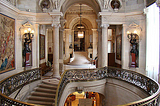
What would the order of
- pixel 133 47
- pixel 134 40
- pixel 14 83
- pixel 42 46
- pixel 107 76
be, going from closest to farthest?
pixel 14 83 → pixel 107 76 → pixel 134 40 → pixel 133 47 → pixel 42 46

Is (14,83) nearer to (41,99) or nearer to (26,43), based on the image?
(41,99)

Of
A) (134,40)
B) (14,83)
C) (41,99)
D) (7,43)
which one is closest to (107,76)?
(134,40)

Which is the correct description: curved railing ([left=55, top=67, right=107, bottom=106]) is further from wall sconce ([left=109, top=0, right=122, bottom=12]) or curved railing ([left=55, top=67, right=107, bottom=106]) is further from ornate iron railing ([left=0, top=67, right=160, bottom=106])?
wall sconce ([left=109, top=0, right=122, bottom=12])

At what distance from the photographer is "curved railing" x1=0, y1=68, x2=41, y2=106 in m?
3.74

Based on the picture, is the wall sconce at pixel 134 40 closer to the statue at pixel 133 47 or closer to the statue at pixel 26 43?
the statue at pixel 133 47

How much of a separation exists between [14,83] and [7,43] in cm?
260

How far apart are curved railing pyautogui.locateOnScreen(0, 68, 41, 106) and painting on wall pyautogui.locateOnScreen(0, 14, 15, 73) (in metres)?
1.14

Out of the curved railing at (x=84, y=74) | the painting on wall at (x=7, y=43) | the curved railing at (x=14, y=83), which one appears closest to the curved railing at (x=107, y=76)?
the curved railing at (x=84, y=74)

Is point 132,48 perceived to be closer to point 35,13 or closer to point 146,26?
point 146,26

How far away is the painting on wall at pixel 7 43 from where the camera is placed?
21.7 ft

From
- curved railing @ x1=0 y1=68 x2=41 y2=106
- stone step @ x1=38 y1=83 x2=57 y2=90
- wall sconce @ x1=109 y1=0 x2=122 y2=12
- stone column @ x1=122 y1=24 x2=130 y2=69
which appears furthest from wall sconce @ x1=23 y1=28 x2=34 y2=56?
stone column @ x1=122 y1=24 x2=130 y2=69

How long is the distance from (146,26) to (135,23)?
725 mm

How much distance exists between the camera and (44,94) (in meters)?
6.82

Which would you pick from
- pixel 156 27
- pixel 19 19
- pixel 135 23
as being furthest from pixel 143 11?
pixel 19 19
